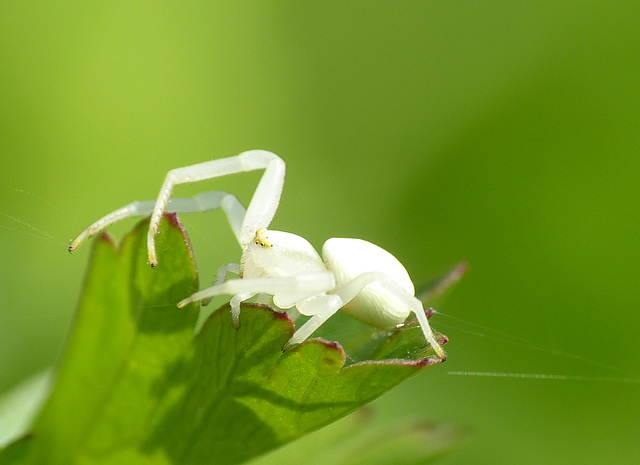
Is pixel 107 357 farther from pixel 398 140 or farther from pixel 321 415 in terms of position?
pixel 398 140

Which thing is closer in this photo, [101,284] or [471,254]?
[101,284]

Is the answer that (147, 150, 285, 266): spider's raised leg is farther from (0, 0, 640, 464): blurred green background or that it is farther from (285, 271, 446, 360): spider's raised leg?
(0, 0, 640, 464): blurred green background

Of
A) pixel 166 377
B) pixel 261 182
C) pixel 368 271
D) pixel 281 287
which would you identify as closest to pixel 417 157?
pixel 261 182

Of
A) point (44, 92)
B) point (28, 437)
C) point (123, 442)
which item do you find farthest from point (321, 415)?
point (44, 92)

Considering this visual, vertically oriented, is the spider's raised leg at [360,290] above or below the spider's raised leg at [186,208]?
below

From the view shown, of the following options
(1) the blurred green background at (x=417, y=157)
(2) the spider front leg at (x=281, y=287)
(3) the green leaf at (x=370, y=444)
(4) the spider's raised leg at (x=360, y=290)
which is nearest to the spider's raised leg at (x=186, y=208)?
(2) the spider front leg at (x=281, y=287)

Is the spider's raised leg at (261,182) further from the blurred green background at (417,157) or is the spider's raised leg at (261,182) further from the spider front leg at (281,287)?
the blurred green background at (417,157)

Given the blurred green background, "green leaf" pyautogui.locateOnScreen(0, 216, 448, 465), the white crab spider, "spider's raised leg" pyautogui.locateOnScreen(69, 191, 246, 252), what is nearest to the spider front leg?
the white crab spider

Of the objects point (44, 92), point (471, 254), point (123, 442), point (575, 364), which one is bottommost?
point (575, 364)
